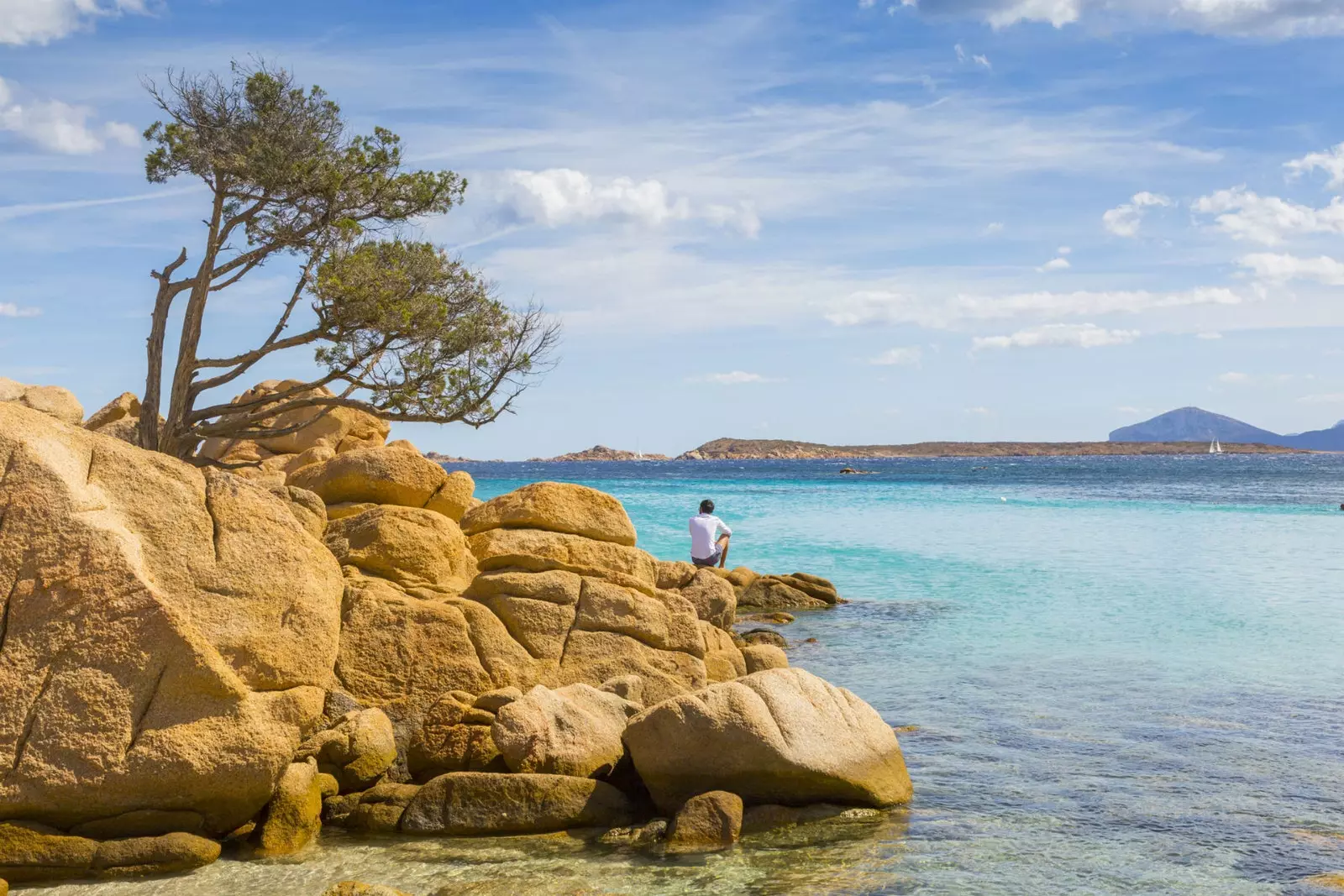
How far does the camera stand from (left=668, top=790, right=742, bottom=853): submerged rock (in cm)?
958

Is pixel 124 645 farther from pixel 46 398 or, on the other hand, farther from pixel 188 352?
pixel 46 398

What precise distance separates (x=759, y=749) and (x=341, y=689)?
402 cm

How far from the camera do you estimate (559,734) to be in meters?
10.5

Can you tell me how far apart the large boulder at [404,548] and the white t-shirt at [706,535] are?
31.8 feet

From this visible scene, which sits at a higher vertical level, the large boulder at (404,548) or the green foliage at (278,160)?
the green foliage at (278,160)

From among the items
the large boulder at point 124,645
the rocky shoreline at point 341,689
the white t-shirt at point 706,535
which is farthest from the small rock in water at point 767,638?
the large boulder at point 124,645

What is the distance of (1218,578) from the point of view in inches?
1133

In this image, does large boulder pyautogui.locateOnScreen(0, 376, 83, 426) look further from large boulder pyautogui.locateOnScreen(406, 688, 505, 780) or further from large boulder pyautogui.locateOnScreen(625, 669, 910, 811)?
large boulder pyautogui.locateOnScreen(625, 669, 910, 811)

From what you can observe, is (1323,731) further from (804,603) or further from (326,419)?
(326,419)

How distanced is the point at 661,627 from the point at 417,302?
1164cm

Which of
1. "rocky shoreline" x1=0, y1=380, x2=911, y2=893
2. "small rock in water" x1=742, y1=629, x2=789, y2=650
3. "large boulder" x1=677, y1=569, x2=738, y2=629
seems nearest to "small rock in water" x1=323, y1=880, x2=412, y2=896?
"rocky shoreline" x1=0, y1=380, x2=911, y2=893

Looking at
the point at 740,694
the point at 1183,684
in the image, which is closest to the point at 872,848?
the point at 740,694

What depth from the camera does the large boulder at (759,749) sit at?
1018cm

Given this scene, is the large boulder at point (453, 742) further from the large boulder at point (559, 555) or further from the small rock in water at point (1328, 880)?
the small rock in water at point (1328, 880)
